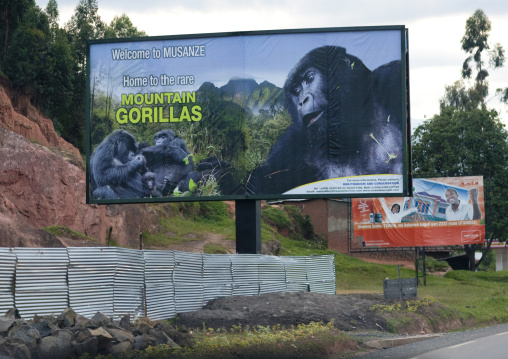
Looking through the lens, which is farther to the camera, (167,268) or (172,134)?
(172,134)

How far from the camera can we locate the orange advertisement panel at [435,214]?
3569cm

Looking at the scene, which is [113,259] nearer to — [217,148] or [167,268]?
[167,268]

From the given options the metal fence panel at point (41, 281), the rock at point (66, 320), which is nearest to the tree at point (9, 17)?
the metal fence panel at point (41, 281)

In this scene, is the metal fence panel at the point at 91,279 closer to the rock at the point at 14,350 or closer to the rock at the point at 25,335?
the rock at the point at 25,335

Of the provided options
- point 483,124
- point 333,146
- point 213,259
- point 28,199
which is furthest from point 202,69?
point 483,124

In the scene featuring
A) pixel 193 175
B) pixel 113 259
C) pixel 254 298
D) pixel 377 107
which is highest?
pixel 377 107

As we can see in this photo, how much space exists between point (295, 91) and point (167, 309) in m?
8.32

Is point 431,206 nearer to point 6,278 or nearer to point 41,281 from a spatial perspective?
point 41,281

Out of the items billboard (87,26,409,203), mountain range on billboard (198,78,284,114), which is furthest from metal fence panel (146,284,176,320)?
mountain range on billboard (198,78,284,114)

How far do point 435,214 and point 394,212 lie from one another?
196cm

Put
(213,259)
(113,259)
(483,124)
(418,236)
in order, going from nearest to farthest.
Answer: (113,259) → (213,259) → (418,236) → (483,124)

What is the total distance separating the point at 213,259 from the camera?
18.8 m

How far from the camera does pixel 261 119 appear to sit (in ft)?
72.1

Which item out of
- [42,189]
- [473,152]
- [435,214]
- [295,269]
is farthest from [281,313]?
[473,152]
